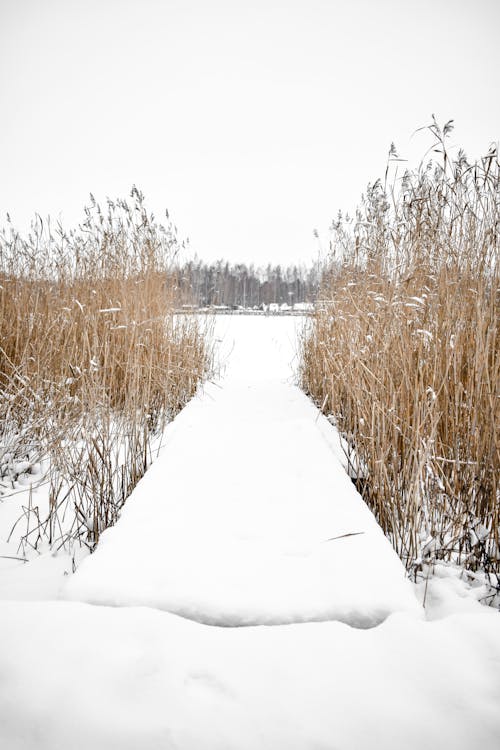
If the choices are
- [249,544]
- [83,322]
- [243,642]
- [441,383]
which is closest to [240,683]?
[243,642]

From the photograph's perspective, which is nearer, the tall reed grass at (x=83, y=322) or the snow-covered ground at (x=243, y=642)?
the snow-covered ground at (x=243, y=642)

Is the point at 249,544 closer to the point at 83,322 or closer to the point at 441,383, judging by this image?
the point at 441,383

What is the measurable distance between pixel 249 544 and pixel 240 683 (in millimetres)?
396

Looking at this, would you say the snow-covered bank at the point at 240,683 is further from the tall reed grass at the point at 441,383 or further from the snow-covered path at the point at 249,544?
the tall reed grass at the point at 441,383

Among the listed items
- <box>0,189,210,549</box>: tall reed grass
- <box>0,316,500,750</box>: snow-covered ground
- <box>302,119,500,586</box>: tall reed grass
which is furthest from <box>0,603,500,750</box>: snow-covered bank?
<box>0,189,210,549</box>: tall reed grass

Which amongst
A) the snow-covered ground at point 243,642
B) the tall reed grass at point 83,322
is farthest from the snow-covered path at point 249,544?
the tall reed grass at point 83,322

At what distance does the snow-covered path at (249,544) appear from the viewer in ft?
2.32

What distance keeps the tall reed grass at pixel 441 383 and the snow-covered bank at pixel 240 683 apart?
34 cm

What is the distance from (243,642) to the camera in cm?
60

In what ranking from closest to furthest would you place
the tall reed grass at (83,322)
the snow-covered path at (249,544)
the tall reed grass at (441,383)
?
the snow-covered path at (249,544) → the tall reed grass at (441,383) → the tall reed grass at (83,322)

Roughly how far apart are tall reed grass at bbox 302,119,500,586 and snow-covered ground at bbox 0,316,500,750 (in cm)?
13

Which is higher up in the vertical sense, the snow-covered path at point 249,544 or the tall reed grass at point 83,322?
the tall reed grass at point 83,322

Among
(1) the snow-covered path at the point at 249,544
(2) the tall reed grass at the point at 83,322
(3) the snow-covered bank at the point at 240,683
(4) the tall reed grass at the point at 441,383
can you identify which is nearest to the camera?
(3) the snow-covered bank at the point at 240,683

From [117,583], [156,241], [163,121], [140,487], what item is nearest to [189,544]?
[117,583]
